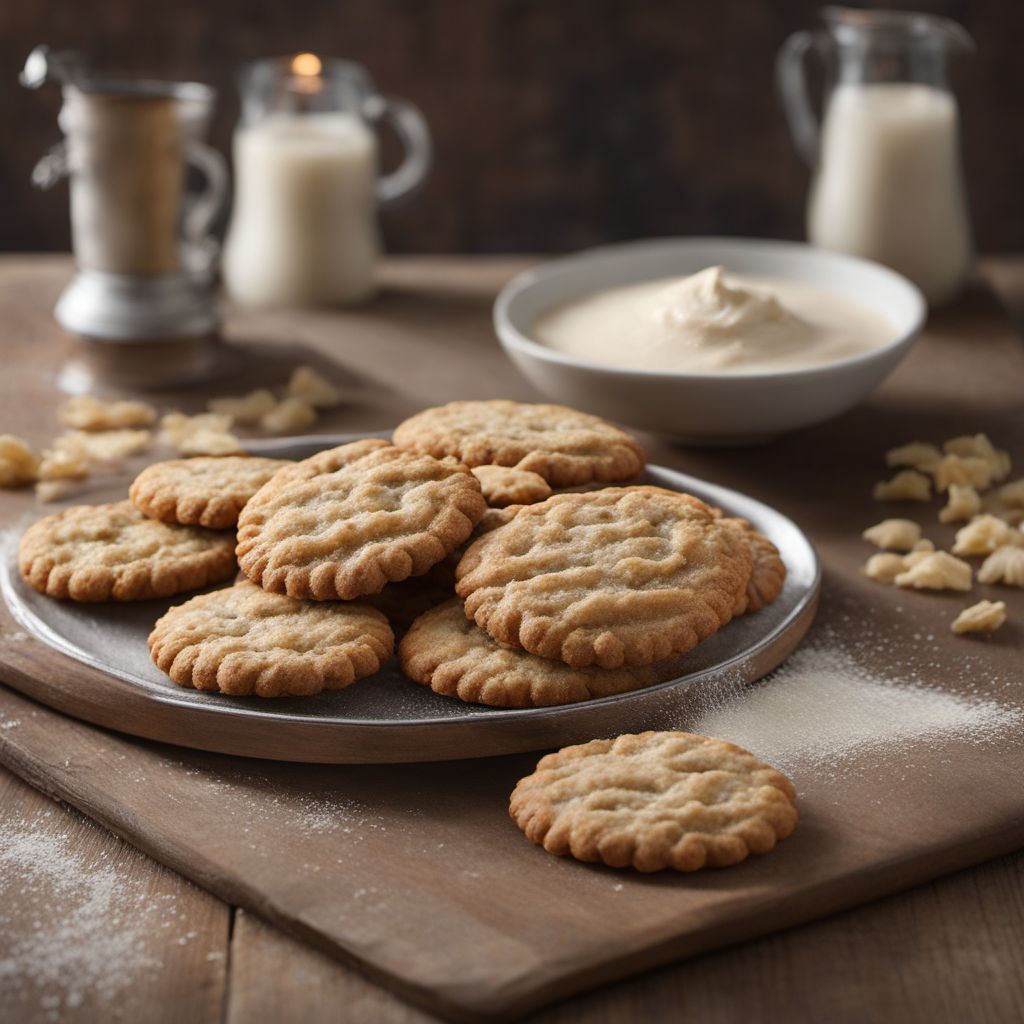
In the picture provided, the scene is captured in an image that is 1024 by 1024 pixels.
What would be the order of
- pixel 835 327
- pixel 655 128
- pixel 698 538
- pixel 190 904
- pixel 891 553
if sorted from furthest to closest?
pixel 655 128
pixel 835 327
pixel 891 553
pixel 698 538
pixel 190 904

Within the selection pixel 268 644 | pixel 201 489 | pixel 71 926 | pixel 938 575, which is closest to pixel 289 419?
pixel 201 489

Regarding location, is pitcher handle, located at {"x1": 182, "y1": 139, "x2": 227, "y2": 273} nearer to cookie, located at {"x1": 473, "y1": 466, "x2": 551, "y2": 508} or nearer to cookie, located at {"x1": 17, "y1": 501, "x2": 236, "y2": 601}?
cookie, located at {"x1": 17, "y1": 501, "x2": 236, "y2": 601}

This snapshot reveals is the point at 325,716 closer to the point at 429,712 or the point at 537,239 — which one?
the point at 429,712

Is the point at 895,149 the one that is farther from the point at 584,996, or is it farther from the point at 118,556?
the point at 584,996

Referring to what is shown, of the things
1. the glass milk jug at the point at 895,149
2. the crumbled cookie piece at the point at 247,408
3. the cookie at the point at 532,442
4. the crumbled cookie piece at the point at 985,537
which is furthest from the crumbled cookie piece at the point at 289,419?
the glass milk jug at the point at 895,149

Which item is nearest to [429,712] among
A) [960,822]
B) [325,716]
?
[325,716]

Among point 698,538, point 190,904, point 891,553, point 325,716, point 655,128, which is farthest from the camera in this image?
point 655,128

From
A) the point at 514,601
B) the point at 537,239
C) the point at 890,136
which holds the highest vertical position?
the point at 890,136

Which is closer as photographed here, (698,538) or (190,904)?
(190,904)
